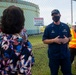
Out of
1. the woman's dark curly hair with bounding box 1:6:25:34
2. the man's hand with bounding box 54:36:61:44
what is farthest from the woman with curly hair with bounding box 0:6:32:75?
the man's hand with bounding box 54:36:61:44

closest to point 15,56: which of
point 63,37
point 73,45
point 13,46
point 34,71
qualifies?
point 13,46

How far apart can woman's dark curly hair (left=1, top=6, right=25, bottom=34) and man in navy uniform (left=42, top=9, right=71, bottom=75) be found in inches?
106

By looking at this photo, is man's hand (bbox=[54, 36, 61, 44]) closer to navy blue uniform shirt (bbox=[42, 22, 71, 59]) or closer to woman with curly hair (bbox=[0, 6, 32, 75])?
navy blue uniform shirt (bbox=[42, 22, 71, 59])

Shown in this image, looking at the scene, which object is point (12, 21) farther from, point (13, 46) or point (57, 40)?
point (57, 40)

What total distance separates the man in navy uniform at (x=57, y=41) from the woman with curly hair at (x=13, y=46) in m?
2.67

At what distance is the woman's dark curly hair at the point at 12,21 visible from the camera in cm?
333

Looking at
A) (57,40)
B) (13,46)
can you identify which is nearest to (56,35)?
(57,40)

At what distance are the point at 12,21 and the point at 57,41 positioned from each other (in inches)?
109

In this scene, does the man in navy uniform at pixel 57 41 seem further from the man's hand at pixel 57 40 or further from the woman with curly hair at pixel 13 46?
the woman with curly hair at pixel 13 46

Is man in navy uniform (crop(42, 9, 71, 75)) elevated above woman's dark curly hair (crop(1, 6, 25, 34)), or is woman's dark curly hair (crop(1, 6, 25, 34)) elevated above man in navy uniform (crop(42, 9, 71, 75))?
woman's dark curly hair (crop(1, 6, 25, 34))

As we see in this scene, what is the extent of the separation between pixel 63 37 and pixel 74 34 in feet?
5.24

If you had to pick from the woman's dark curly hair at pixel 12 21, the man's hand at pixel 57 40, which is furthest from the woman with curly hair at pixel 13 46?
the man's hand at pixel 57 40

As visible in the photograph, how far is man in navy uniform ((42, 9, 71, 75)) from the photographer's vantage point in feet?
19.9

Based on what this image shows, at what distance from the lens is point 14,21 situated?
3332 millimetres
